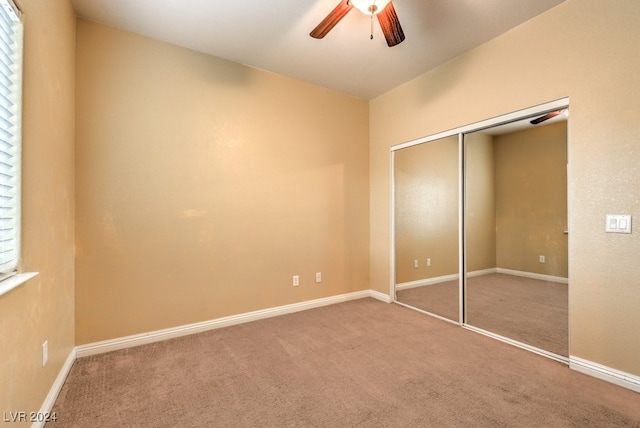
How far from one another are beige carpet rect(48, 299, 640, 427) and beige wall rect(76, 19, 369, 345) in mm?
539

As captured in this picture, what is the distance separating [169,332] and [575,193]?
360 centimetres

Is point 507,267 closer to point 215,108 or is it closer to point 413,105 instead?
point 413,105

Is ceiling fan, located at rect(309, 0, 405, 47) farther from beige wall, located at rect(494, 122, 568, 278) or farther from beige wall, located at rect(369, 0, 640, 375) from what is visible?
beige wall, located at rect(494, 122, 568, 278)

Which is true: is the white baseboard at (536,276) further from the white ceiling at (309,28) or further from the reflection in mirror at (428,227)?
the white ceiling at (309,28)

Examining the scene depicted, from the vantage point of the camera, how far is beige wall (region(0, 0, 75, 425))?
140 centimetres

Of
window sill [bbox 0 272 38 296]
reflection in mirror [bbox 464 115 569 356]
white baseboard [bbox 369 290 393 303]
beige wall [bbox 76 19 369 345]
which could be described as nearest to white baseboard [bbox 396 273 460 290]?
white baseboard [bbox 369 290 393 303]

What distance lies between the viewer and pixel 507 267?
3207 mm

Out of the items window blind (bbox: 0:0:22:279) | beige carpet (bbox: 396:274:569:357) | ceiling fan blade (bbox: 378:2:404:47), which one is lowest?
beige carpet (bbox: 396:274:569:357)

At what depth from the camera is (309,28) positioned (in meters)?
2.57

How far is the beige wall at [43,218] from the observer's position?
55.2 inches

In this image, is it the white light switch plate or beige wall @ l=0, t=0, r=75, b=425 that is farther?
the white light switch plate

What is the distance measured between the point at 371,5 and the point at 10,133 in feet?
7.20

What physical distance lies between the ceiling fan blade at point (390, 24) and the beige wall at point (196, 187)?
1.64m

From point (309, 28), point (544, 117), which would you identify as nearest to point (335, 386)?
point (544, 117)
